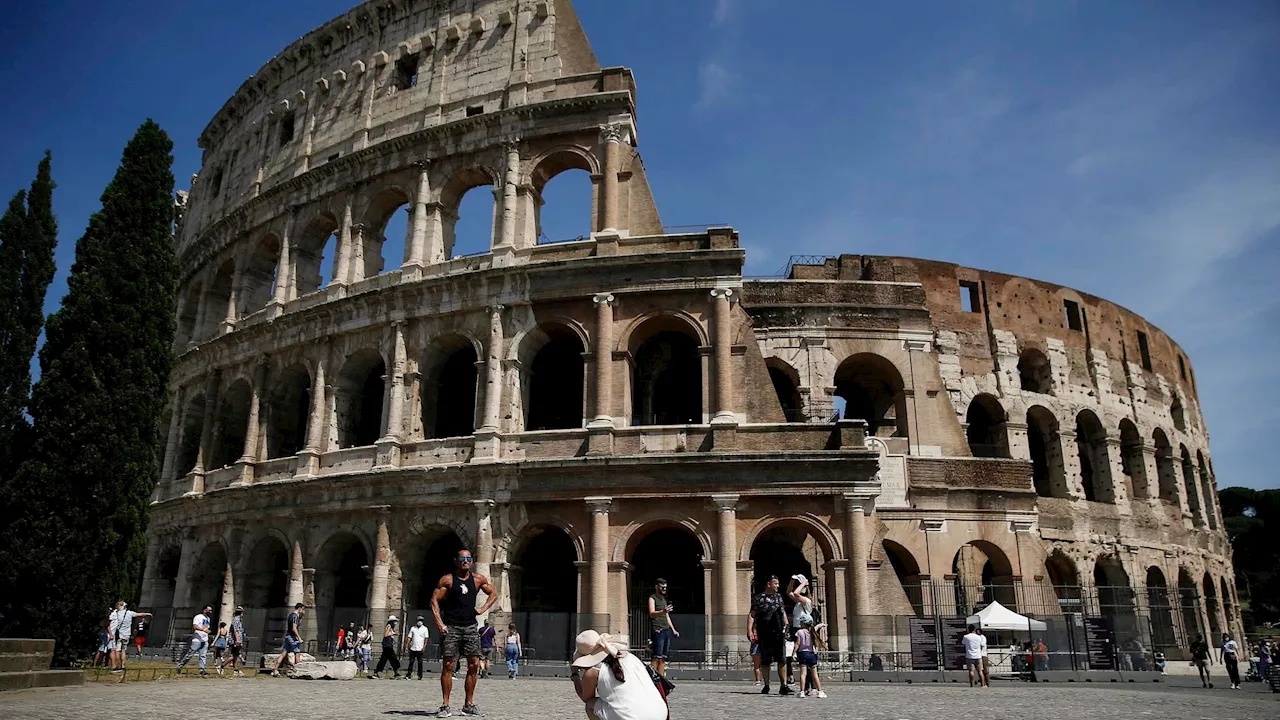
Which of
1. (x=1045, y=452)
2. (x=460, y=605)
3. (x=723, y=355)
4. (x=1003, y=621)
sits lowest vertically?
(x=1003, y=621)

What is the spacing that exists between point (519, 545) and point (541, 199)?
8.85 m

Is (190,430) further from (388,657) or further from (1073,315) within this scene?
(1073,315)

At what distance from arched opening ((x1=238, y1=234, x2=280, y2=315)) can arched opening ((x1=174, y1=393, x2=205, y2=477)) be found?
3.14 m

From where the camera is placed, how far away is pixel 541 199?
22625 millimetres

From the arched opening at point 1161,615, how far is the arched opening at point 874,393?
9.97m

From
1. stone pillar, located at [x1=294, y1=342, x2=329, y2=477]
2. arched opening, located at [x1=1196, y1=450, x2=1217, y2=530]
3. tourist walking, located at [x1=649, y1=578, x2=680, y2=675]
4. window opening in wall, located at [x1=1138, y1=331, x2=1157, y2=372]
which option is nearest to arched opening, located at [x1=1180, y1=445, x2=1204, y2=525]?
arched opening, located at [x1=1196, y1=450, x2=1217, y2=530]

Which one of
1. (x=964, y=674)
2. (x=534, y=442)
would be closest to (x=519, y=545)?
(x=534, y=442)

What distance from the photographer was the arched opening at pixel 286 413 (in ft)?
79.2

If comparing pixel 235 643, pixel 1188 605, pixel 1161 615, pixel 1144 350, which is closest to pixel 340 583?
pixel 235 643

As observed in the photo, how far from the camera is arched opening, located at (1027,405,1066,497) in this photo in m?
27.7

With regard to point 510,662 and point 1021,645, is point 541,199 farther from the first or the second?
point 1021,645

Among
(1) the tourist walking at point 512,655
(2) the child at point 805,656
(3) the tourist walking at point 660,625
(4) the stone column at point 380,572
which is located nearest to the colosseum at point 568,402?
(4) the stone column at point 380,572

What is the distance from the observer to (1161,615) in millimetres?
26969

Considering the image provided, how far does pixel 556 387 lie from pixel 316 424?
6175 millimetres
